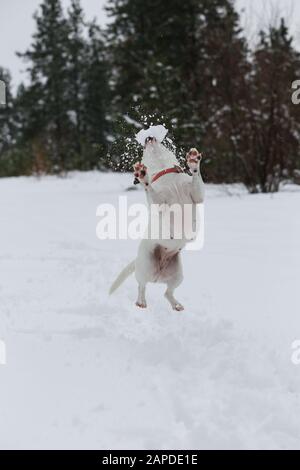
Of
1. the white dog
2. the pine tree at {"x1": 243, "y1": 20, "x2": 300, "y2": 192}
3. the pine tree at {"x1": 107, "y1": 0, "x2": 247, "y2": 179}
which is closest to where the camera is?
the white dog

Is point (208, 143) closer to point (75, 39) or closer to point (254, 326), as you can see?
point (254, 326)

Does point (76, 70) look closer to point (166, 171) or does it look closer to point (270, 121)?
point (270, 121)

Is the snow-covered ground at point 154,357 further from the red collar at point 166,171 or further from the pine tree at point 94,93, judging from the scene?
the pine tree at point 94,93

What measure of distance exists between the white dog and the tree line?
4.2 inches

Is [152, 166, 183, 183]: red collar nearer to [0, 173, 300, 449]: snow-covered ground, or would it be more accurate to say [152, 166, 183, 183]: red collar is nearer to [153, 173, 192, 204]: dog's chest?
[153, 173, 192, 204]: dog's chest

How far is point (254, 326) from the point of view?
3773 millimetres

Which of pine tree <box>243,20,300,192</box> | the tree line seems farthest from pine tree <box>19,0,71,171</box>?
pine tree <box>243,20,300,192</box>

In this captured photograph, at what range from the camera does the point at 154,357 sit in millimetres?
3363

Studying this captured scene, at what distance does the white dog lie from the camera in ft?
7.24

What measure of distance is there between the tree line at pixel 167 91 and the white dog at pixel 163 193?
0.35ft

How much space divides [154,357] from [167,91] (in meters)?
14.0

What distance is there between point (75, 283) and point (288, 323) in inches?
92.6

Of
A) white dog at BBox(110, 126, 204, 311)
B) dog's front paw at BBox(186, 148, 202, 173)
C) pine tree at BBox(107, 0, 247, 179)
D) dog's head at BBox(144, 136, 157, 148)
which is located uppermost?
pine tree at BBox(107, 0, 247, 179)
